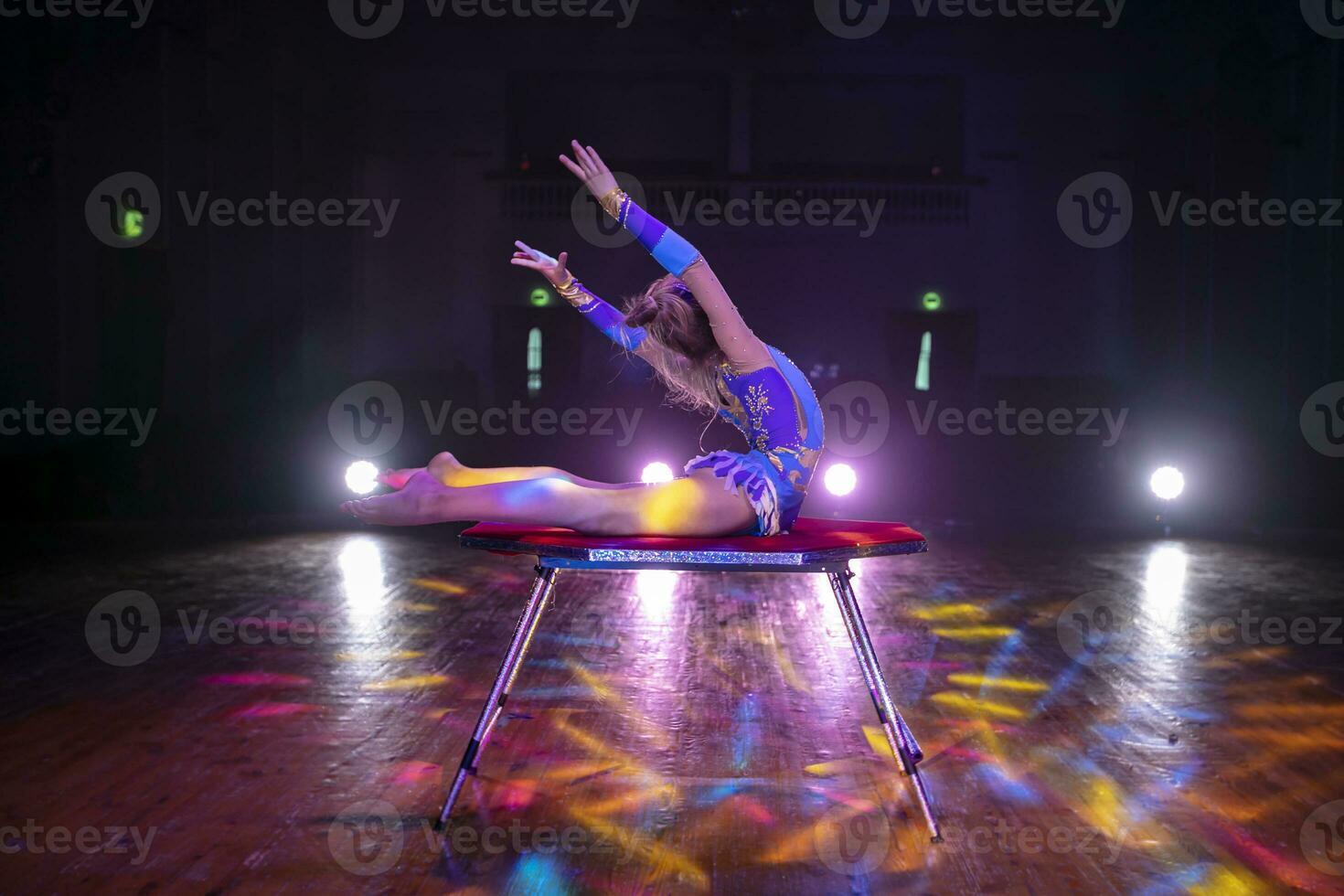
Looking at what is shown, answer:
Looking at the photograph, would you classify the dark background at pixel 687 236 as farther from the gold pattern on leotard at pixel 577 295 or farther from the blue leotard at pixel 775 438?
the blue leotard at pixel 775 438

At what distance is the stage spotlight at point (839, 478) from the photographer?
795 cm

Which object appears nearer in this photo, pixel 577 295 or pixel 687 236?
pixel 577 295

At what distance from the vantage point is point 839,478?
26.2ft

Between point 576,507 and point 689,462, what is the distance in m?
0.37

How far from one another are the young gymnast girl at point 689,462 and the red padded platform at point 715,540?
0.16ft

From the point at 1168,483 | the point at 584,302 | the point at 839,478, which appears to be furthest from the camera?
the point at 839,478

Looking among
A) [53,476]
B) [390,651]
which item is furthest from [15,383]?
[390,651]

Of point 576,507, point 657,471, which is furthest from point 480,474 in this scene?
point 657,471

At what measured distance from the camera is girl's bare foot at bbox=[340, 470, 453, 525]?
8.27ft

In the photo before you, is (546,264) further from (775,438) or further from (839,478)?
(839,478)

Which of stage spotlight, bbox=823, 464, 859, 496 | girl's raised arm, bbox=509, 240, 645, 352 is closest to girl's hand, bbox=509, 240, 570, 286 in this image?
girl's raised arm, bbox=509, 240, 645, 352

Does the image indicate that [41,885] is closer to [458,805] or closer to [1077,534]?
[458,805]

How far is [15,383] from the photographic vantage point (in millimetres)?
8430

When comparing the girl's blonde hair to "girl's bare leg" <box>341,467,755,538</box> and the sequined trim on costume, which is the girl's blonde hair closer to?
the sequined trim on costume
